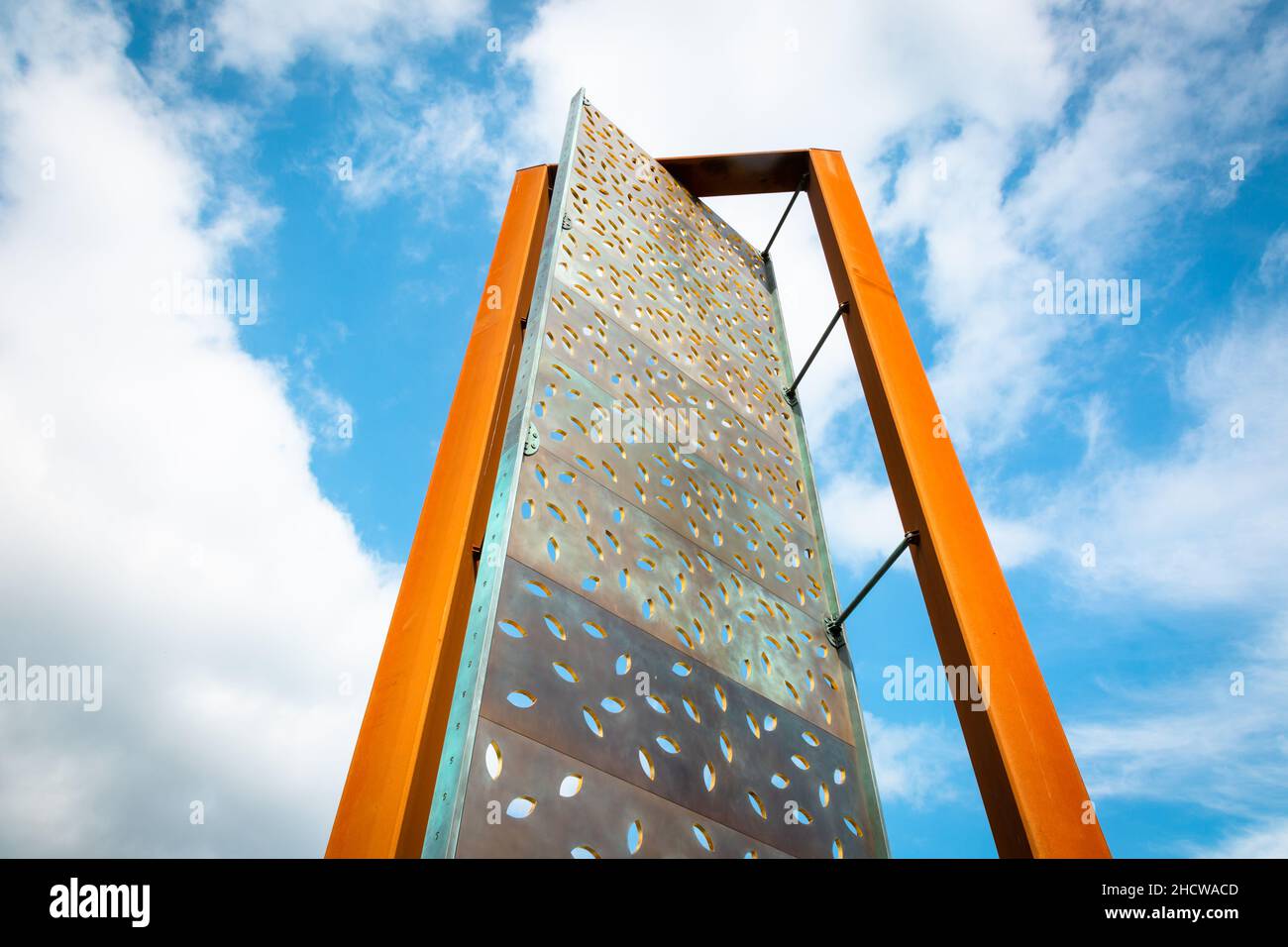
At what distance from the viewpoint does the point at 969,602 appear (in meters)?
3.93

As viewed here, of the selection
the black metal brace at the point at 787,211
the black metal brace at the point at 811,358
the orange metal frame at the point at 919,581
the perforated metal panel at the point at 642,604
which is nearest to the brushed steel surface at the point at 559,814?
the perforated metal panel at the point at 642,604

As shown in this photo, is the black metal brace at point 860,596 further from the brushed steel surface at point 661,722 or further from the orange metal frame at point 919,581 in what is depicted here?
the brushed steel surface at point 661,722

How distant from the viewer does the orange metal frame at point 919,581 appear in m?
3.38

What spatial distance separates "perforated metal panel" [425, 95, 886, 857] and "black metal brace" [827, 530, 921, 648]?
11 cm

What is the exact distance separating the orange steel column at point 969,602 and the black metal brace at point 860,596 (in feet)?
0.19

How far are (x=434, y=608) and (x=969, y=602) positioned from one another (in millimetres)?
2800

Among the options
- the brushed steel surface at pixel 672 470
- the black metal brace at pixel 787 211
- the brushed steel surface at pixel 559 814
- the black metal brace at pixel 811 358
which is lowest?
the brushed steel surface at pixel 559 814

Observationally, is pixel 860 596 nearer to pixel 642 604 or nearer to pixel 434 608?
pixel 642 604

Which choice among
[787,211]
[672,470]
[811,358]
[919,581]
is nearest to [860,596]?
[919,581]

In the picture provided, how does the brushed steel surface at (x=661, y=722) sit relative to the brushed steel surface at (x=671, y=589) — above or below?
below

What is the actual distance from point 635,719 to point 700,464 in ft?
6.21

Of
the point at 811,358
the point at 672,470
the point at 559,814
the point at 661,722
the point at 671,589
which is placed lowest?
the point at 559,814

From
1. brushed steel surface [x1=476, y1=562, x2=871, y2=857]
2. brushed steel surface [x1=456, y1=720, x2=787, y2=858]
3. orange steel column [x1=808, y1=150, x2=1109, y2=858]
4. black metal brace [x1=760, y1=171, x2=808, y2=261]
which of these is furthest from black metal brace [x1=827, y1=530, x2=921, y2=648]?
black metal brace [x1=760, y1=171, x2=808, y2=261]
